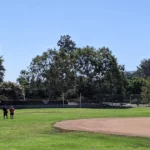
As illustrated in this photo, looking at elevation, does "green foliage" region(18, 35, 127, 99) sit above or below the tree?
Answer: below

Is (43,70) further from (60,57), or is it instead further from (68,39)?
(68,39)

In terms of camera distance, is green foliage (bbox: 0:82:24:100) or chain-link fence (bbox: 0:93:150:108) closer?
chain-link fence (bbox: 0:93:150:108)

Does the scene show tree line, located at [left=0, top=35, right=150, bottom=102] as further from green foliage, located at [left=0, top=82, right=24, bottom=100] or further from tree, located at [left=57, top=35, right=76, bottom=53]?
tree, located at [left=57, top=35, right=76, bottom=53]

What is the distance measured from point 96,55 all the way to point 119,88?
38.2 feet

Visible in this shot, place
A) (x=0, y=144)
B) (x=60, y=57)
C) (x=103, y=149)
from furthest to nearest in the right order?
(x=60, y=57), (x=0, y=144), (x=103, y=149)

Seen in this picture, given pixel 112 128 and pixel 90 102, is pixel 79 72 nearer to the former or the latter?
pixel 90 102

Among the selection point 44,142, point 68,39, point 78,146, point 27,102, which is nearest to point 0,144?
point 44,142

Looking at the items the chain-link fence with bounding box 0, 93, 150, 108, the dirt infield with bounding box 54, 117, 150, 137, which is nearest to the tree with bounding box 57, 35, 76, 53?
the chain-link fence with bounding box 0, 93, 150, 108

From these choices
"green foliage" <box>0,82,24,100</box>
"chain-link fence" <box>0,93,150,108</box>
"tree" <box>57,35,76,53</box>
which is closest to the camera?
Answer: "chain-link fence" <box>0,93,150,108</box>

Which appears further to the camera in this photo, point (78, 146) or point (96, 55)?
point (96, 55)

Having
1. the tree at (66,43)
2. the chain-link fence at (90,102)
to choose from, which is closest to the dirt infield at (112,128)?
the chain-link fence at (90,102)

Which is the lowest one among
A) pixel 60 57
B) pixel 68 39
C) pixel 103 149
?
pixel 103 149

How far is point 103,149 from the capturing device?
1906cm

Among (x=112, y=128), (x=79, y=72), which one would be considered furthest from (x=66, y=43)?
(x=112, y=128)
